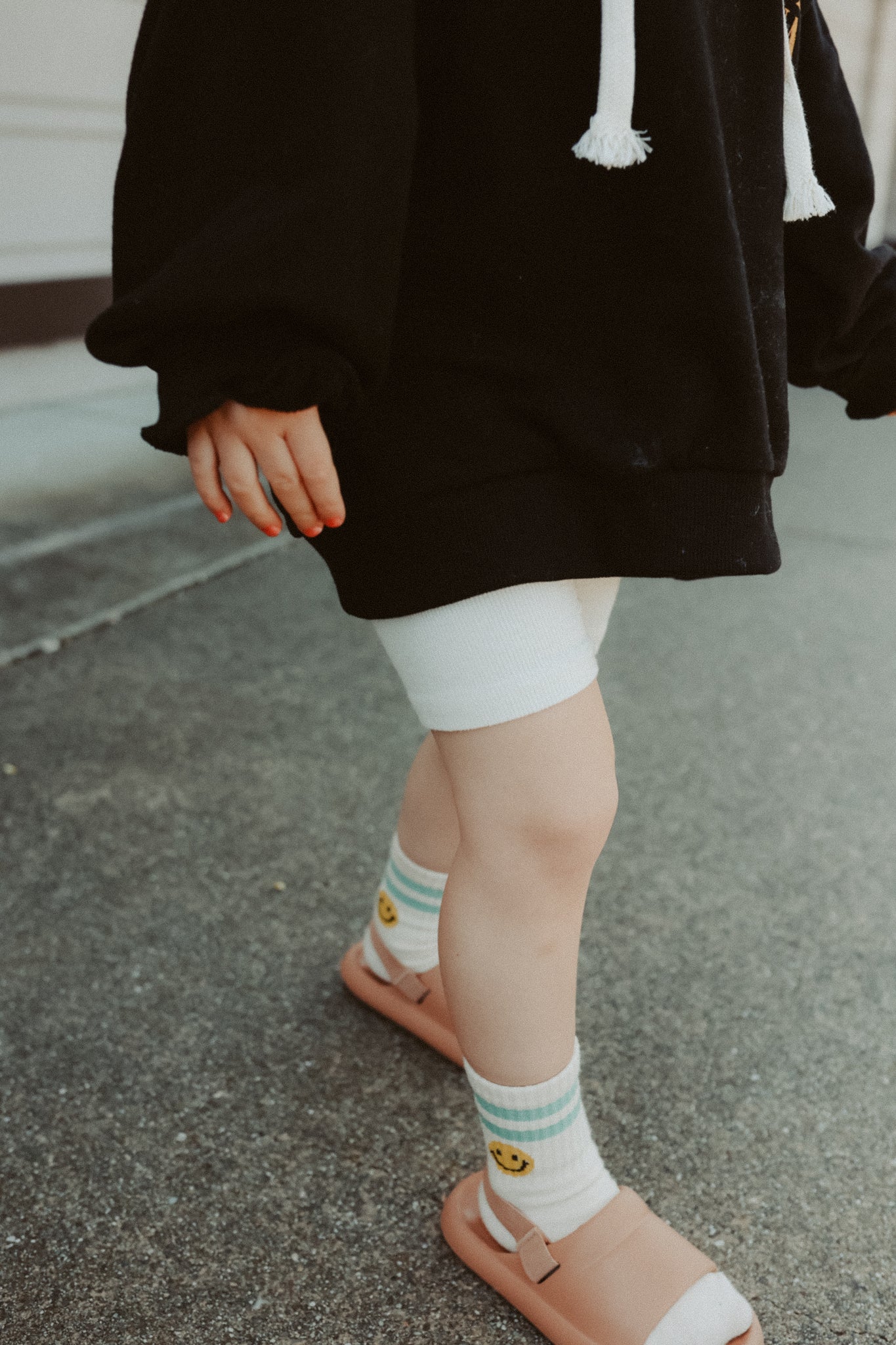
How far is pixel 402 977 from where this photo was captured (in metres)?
1.28

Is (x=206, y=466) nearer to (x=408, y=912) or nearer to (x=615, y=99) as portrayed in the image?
(x=615, y=99)

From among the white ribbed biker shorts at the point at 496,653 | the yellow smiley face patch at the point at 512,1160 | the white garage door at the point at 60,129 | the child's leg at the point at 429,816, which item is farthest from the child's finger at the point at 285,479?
the white garage door at the point at 60,129

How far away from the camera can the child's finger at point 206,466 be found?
2.62 feet

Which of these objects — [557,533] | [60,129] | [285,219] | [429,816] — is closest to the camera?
[285,219]

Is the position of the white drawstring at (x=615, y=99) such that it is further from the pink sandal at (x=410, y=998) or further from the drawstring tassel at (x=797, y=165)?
the pink sandal at (x=410, y=998)

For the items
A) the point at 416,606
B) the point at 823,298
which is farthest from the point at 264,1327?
the point at 823,298

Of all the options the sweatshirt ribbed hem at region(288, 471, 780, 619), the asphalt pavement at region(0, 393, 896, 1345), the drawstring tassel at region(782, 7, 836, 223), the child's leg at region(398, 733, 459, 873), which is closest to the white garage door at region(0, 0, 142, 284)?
the asphalt pavement at region(0, 393, 896, 1345)

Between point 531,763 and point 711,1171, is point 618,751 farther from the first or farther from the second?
point 531,763

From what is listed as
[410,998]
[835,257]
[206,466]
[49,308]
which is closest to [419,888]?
[410,998]

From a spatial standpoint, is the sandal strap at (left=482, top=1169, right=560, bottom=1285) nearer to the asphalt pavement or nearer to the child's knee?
the asphalt pavement

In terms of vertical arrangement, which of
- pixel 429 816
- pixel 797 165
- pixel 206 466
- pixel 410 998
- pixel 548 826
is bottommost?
pixel 410 998

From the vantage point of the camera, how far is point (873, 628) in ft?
7.91

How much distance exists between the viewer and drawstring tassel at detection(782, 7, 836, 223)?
2.96ft

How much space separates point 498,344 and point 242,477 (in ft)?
0.63
